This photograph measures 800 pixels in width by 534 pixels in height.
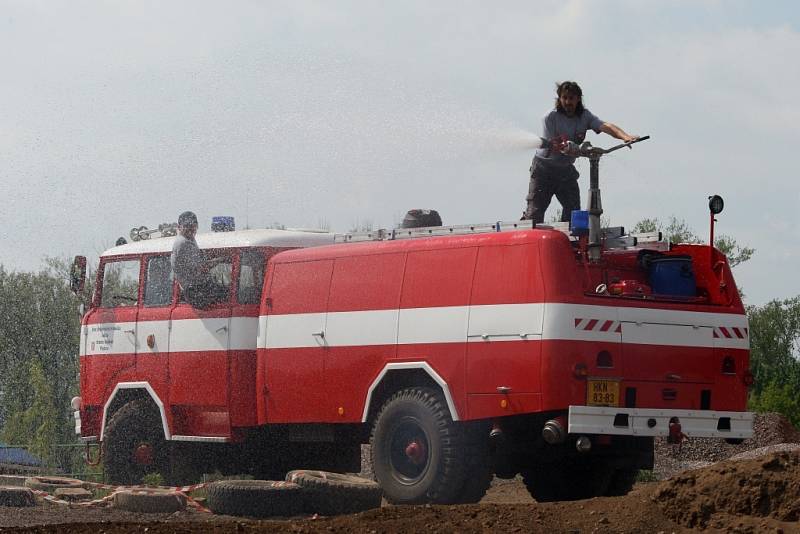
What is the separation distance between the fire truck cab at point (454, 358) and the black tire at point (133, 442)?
0.12m

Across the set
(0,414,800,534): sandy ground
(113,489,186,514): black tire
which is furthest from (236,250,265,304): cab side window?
(0,414,800,534): sandy ground

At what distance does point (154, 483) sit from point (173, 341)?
3156 mm

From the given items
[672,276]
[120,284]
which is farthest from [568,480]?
[120,284]

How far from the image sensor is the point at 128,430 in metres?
15.3

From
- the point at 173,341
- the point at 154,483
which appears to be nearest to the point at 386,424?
the point at 173,341

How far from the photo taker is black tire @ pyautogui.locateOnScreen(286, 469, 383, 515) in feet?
39.1

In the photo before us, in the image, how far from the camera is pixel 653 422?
11711 mm

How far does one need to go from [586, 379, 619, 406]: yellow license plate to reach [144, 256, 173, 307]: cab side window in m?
5.67

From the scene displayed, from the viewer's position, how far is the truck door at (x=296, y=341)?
13180 mm

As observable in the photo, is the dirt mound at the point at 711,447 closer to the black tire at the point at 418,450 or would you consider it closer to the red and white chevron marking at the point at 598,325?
the black tire at the point at 418,450

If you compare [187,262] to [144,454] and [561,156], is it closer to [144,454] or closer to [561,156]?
[144,454]

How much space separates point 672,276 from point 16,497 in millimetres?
6369

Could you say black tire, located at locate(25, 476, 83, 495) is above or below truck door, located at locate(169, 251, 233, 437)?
below

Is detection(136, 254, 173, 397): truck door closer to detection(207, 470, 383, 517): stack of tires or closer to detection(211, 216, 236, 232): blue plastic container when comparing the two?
detection(211, 216, 236, 232): blue plastic container
